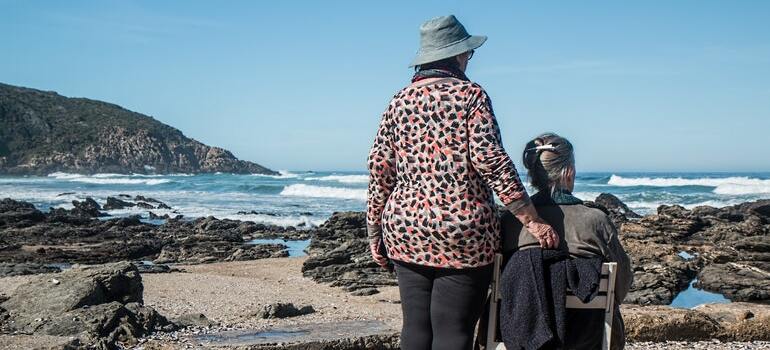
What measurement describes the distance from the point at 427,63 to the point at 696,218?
591 inches

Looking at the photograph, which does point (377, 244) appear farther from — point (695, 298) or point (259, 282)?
point (259, 282)

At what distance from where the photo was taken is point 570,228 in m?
3.03

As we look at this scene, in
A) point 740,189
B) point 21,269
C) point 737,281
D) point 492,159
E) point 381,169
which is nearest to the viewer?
point 492,159

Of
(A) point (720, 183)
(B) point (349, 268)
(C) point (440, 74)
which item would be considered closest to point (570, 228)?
(C) point (440, 74)

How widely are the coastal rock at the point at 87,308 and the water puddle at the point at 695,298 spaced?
6448 mm

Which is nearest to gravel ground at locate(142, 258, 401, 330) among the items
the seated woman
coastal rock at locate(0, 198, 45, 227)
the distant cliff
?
the seated woman

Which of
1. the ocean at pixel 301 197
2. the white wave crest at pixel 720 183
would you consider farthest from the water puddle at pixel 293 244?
the white wave crest at pixel 720 183

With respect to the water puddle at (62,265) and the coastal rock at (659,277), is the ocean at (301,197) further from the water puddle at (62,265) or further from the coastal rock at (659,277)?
the coastal rock at (659,277)

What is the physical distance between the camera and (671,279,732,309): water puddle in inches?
371

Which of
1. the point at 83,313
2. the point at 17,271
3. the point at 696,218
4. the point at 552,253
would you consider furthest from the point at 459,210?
the point at 696,218

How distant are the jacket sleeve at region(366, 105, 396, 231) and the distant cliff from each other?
75568mm

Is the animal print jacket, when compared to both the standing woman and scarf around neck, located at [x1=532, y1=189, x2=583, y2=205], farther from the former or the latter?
scarf around neck, located at [x1=532, y1=189, x2=583, y2=205]

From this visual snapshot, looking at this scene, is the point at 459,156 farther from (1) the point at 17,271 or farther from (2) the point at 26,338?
(1) the point at 17,271

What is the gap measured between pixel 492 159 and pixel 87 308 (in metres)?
4.03
